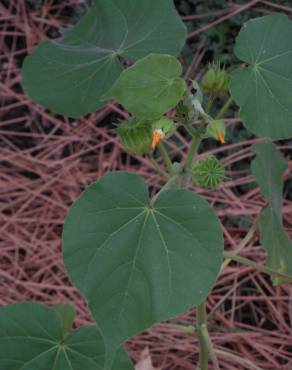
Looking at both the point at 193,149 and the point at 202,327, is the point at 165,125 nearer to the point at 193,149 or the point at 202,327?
the point at 193,149

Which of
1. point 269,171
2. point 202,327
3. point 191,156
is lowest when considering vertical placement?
point 202,327

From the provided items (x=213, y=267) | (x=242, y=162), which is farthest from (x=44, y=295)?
(x=213, y=267)

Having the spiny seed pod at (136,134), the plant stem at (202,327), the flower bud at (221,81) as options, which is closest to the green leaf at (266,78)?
the flower bud at (221,81)

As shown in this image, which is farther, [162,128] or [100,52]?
[100,52]

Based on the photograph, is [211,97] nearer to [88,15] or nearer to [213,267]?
[213,267]

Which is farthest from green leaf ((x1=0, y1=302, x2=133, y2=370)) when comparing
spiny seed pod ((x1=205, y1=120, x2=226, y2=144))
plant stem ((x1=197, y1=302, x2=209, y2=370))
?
spiny seed pod ((x1=205, y1=120, x2=226, y2=144))

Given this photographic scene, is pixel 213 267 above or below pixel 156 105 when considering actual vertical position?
below

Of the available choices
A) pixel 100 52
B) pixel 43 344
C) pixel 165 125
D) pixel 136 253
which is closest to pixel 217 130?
pixel 165 125
